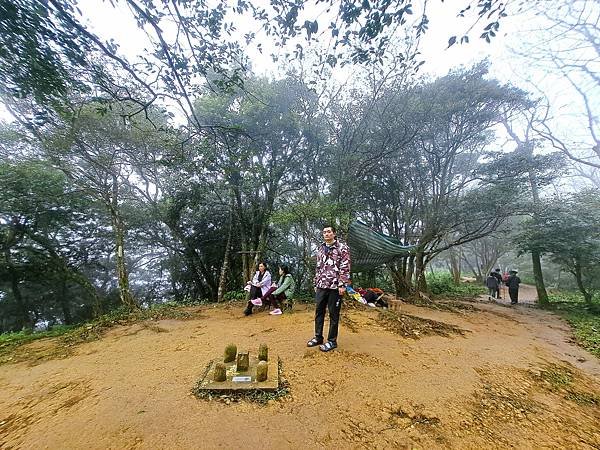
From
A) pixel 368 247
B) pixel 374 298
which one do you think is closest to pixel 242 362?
pixel 368 247

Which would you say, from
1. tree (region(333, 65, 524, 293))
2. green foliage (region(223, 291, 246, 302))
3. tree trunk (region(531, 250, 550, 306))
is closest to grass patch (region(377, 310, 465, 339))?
tree (region(333, 65, 524, 293))

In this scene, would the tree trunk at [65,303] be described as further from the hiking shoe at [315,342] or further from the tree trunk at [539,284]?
the tree trunk at [539,284]

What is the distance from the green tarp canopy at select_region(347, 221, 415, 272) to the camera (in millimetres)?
5648

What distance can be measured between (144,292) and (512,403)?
488 inches

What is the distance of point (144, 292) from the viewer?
11234 millimetres

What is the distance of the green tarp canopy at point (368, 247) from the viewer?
565cm

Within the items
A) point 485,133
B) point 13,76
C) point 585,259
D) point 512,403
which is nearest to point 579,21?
point 485,133

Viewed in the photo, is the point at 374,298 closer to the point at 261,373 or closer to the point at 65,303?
the point at 261,373

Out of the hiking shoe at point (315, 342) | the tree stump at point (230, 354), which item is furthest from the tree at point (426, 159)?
the tree stump at point (230, 354)

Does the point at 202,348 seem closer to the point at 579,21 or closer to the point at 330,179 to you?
the point at 330,179

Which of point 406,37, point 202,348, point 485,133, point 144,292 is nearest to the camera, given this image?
point 202,348

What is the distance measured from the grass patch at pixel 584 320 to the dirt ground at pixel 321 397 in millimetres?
1120

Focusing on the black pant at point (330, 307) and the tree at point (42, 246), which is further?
the tree at point (42, 246)

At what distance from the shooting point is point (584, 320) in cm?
639
